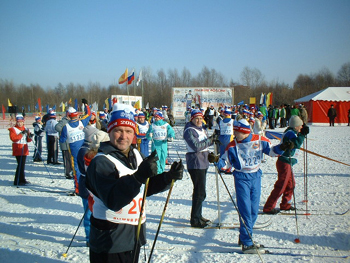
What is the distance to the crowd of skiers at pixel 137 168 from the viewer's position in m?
1.88

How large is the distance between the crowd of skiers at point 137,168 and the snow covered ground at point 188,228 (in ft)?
1.20

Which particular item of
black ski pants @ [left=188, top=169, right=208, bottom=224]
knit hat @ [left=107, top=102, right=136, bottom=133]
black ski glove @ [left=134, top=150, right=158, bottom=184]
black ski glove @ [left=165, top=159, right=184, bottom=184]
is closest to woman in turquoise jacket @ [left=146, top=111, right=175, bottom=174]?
black ski pants @ [left=188, top=169, right=208, bottom=224]

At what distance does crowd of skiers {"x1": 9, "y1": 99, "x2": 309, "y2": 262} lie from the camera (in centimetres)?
188

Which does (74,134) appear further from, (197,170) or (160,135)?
(197,170)

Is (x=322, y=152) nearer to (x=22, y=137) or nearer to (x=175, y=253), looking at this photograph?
(x=175, y=253)

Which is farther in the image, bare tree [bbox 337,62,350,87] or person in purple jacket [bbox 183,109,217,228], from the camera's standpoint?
bare tree [bbox 337,62,350,87]

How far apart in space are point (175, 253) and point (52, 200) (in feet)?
14.0

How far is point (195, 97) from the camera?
3192 cm

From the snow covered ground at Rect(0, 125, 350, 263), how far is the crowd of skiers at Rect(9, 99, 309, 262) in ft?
1.20

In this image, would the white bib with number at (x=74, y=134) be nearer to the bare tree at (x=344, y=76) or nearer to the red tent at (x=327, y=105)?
the red tent at (x=327, y=105)

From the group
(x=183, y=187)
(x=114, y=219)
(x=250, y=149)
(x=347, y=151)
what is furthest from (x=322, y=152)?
(x=114, y=219)

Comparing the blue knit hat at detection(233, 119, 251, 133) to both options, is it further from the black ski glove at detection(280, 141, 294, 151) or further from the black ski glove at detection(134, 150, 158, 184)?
the black ski glove at detection(134, 150, 158, 184)

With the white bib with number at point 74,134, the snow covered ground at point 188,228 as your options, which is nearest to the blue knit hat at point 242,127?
the snow covered ground at point 188,228

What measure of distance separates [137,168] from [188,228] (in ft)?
9.88
